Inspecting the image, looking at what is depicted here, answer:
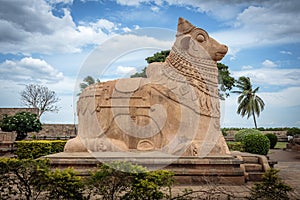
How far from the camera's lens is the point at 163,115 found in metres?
5.50

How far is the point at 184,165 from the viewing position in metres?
4.81

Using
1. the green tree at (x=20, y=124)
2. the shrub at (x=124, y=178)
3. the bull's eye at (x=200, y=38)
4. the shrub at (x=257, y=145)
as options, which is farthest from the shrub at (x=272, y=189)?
the green tree at (x=20, y=124)

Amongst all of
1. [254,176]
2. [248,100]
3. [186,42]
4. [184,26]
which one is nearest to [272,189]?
[254,176]

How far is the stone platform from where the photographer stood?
4.70 metres

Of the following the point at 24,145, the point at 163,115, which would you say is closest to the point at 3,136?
the point at 24,145

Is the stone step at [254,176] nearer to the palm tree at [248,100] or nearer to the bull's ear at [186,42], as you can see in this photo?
the bull's ear at [186,42]

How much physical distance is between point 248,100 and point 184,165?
30.2 m

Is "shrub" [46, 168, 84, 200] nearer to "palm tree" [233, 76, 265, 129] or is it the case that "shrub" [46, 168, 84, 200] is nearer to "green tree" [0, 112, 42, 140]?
"green tree" [0, 112, 42, 140]

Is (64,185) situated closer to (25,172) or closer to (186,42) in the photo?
(25,172)

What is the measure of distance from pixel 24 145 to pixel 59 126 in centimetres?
1610

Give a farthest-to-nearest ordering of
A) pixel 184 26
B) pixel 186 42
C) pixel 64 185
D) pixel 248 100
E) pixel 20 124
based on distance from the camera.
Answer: pixel 248 100, pixel 20 124, pixel 184 26, pixel 186 42, pixel 64 185

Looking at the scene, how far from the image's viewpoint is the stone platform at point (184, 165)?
15.4 ft

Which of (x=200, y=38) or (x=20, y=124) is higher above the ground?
(x=200, y=38)

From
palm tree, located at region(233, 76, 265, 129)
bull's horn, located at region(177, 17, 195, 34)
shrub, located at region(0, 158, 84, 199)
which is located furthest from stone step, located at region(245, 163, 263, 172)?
palm tree, located at region(233, 76, 265, 129)
